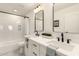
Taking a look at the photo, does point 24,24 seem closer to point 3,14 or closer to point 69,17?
point 3,14

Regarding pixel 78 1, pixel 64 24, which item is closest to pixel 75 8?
pixel 78 1

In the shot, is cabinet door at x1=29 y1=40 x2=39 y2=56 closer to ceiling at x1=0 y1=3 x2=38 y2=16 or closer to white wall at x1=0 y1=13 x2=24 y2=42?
ceiling at x1=0 y1=3 x2=38 y2=16

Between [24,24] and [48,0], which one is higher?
[48,0]

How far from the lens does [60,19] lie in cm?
180

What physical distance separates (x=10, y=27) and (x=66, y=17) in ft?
8.84

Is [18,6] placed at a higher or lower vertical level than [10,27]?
higher

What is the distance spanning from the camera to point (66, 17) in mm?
1632

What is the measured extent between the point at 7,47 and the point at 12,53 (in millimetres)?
315

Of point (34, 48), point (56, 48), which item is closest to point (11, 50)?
point (34, 48)

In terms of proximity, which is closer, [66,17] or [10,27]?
[66,17]

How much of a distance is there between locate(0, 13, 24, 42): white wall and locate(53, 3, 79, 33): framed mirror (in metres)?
2.30

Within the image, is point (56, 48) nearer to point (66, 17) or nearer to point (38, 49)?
point (38, 49)

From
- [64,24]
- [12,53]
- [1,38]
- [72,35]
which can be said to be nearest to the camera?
[72,35]

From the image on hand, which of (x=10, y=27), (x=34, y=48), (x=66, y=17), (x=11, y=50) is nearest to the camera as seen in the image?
(x=66, y=17)
